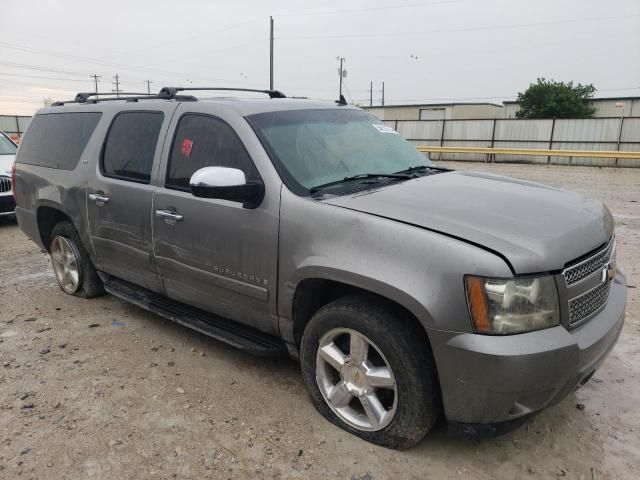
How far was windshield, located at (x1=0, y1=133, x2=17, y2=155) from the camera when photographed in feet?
29.3

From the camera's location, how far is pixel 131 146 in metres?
3.85

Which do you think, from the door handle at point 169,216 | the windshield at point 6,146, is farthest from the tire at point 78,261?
the windshield at point 6,146

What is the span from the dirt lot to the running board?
0.95 ft

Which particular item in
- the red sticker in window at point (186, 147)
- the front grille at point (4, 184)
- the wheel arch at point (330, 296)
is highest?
the red sticker in window at point (186, 147)

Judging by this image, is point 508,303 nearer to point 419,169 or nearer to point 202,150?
point 419,169

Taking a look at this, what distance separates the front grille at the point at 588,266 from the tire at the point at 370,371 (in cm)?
70

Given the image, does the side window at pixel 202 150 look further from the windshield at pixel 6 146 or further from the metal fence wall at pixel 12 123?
the metal fence wall at pixel 12 123

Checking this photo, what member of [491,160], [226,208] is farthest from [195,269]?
[491,160]

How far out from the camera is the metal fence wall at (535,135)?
20.8 m

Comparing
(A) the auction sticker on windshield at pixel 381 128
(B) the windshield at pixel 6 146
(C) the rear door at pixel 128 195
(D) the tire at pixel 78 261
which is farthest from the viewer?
(B) the windshield at pixel 6 146

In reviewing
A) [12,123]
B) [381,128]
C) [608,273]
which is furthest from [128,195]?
[12,123]

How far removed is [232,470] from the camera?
8.05ft

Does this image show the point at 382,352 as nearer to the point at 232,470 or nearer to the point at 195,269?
the point at 232,470

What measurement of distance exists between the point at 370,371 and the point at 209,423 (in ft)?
3.28
